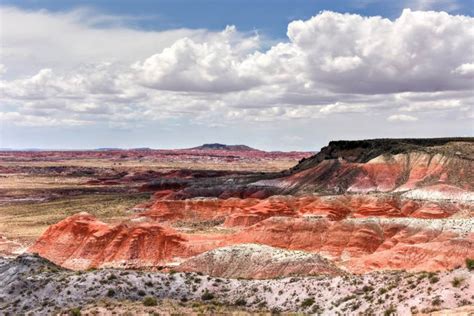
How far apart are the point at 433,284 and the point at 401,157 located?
74.7 metres

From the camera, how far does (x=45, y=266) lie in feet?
119

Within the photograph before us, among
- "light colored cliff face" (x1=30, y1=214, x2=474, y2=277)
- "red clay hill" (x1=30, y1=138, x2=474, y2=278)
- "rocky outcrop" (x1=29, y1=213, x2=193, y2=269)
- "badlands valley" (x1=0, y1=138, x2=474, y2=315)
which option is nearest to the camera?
"badlands valley" (x1=0, y1=138, x2=474, y2=315)

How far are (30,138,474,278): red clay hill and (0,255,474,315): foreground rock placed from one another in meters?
11.1

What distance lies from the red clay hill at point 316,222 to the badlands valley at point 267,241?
6.9 inches

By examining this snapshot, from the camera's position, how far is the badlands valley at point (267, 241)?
29.6 metres

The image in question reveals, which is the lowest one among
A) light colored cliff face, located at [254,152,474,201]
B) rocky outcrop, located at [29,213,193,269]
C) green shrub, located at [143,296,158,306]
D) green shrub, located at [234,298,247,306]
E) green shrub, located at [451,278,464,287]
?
rocky outcrop, located at [29,213,193,269]

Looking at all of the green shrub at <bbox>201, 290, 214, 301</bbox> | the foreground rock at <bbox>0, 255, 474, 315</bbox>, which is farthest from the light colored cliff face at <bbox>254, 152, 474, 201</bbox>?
the green shrub at <bbox>201, 290, 214, 301</bbox>

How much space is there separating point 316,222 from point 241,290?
115ft

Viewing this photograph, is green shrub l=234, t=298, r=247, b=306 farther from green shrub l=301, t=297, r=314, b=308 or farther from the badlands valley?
green shrub l=301, t=297, r=314, b=308

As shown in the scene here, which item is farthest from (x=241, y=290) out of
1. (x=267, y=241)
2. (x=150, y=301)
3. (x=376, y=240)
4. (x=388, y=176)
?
(x=388, y=176)

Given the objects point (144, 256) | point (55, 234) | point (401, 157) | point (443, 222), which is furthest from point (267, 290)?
point (401, 157)

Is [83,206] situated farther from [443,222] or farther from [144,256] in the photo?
[443,222]

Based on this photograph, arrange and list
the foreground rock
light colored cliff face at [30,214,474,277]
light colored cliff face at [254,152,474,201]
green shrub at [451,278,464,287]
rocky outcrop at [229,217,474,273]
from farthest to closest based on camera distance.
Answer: light colored cliff face at [254,152,474,201]
light colored cliff face at [30,214,474,277]
rocky outcrop at [229,217,474,273]
the foreground rock
green shrub at [451,278,464,287]

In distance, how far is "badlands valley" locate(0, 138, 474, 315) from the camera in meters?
29.6
